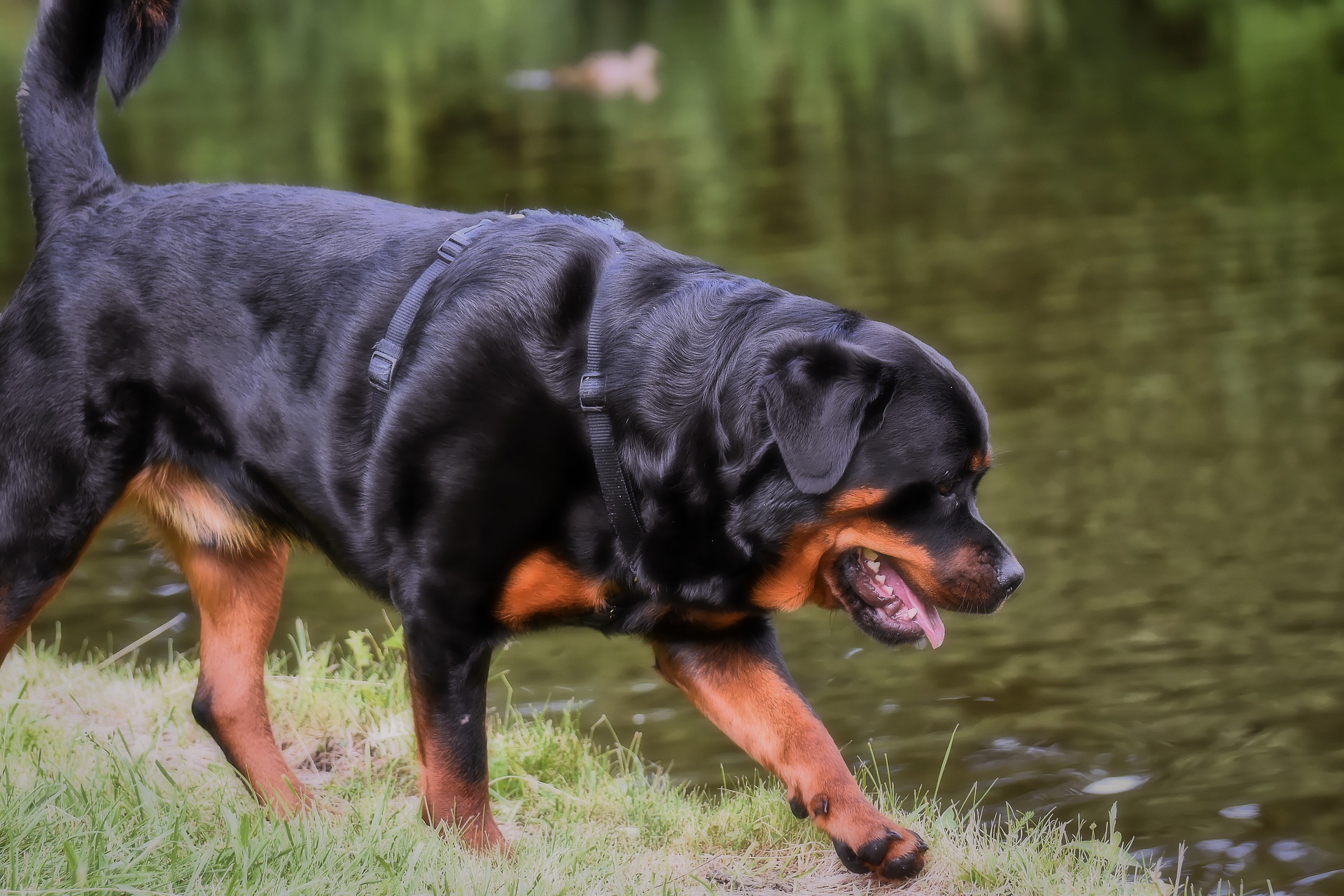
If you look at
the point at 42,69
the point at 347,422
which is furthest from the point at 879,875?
the point at 42,69

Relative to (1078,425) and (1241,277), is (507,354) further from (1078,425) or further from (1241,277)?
(1241,277)

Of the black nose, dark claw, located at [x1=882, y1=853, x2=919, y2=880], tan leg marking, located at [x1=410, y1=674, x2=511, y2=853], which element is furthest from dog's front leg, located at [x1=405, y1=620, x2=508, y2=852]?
the black nose

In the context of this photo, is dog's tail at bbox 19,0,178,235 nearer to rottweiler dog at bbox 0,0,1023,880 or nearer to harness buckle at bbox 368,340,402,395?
rottweiler dog at bbox 0,0,1023,880

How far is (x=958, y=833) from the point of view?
3.92 m

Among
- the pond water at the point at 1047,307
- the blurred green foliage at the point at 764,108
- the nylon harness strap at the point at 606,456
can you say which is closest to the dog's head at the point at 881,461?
the nylon harness strap at the point at 606,456

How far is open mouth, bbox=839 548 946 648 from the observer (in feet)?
12.3

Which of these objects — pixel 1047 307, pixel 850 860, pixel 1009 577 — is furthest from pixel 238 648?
pixel 1047 307

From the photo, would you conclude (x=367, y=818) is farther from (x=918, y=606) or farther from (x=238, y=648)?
(x=918, y=606)

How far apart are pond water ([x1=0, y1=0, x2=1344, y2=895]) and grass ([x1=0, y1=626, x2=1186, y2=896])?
1.76 feet

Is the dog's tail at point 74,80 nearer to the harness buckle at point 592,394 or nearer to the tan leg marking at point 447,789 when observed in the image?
the harness buckle at point 592,394

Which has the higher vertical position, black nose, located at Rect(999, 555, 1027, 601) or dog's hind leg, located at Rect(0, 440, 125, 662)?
black nose, located at Rect(999, 555, 1027, 601)

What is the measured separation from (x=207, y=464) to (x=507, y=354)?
3.27ft

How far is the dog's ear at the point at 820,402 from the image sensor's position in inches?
133

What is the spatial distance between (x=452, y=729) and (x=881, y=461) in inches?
46.6
